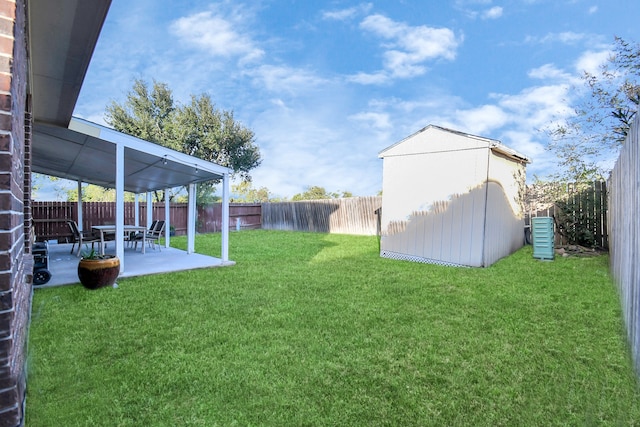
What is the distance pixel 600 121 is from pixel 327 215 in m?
10.2

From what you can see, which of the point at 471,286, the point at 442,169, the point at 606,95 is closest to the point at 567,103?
the point at 606,95

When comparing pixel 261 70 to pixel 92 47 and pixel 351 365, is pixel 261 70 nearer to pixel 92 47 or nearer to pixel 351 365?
pixel 92 47

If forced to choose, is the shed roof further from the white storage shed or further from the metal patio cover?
the metal patio cover

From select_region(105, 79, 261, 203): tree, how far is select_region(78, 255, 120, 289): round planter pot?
469 inches

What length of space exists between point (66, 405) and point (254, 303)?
7.74ft

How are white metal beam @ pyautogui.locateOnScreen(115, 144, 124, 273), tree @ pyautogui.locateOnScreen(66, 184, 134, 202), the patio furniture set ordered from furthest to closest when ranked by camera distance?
1. tree @ pyautogui.locateOnScreen(66, 184, 134, 202)
2. the patio furniture set
3. white metal beam @ pyautogui.locateOnScreen(115, 144, 124, 273)

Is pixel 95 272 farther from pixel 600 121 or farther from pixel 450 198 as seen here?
pixel 600 121

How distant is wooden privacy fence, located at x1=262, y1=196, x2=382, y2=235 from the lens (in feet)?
46.2

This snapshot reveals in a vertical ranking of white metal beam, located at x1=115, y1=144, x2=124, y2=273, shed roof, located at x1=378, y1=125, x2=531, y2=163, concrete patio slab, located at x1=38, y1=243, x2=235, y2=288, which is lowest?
concrete patio slab, located at x1=38, y1=243, x2=235, y2=288

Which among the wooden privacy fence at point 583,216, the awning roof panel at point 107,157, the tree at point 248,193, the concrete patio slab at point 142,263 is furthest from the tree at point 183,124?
the wooden privacy fence at point 583,216

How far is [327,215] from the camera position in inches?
605

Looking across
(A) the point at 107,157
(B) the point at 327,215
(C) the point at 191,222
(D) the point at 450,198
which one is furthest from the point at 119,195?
(B) the point at 327,215

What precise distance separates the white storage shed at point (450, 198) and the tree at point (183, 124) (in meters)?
11.5

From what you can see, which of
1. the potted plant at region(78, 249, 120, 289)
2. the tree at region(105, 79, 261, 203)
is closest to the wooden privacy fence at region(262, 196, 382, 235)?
the tree at region(105, 79, 261, 203)
